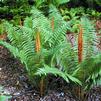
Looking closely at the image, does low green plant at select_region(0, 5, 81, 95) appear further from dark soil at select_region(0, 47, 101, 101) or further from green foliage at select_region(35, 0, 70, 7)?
green foliage at select_region(35, 0, 70, 7)

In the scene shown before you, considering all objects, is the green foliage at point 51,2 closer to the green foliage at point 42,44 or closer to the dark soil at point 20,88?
the green foliage at point 42,44

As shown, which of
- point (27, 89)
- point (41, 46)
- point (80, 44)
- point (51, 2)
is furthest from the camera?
point (51, 2)

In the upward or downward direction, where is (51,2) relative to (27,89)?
upward

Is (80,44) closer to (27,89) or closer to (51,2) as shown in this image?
(27,89)

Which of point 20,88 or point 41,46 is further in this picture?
point 41,46

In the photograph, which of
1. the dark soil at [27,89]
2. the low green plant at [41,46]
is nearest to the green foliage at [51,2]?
the low green plant at [41,46]

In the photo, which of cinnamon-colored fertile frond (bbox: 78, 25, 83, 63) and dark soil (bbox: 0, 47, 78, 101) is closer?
cinnamon-colored fertile frond (bbox: 78, 25, 83, 63)

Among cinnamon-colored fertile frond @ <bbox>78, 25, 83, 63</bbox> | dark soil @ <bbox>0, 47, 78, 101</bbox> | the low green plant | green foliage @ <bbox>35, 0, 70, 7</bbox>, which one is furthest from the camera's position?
green foliage @ <bbox>35, 0, 70, 7</bbox>

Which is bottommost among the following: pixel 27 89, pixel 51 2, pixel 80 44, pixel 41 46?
pixel 27 89

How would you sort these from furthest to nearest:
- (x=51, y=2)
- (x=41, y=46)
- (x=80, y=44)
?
(x=51, y=2), (x=41, y=46), (x=80, y=44)

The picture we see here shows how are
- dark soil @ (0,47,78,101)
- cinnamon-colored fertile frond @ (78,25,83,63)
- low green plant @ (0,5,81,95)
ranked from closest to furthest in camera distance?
cinnamon-colored fertile frond @ (78,25,83,63) → low green plant @ (0,5,81,95) → dark soil @ (0,47,78,101)

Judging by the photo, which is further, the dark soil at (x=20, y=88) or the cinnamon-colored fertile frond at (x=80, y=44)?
the dark soil at (x=20, y=88)

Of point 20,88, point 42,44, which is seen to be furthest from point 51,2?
point 20,88

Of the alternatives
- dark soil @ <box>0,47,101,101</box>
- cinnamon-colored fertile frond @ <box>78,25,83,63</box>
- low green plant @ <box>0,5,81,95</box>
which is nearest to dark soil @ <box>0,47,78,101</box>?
dark soil @ <box>0,47,101,101</box>
